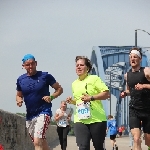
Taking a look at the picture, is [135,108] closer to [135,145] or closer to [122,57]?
[135,145]

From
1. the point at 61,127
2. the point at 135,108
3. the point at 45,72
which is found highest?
the point at 45,72

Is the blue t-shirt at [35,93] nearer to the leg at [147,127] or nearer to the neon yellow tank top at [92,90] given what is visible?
the neon yellow tank top at [92,90]

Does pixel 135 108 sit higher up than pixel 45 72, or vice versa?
pixel 45 72

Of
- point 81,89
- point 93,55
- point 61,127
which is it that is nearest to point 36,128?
point 81,89

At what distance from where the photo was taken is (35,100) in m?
8.32

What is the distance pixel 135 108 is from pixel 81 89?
3.38ft

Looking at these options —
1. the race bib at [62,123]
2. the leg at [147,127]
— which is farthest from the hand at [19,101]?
the race bib at [62,123]

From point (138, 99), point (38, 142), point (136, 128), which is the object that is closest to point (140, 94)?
point (138, 99)

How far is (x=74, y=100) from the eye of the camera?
8039 mm

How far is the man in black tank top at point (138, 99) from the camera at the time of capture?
27.2 feet

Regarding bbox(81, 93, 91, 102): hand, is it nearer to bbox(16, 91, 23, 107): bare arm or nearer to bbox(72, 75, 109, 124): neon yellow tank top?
bbox(72, 75, 109, 124): neon yellow tank top

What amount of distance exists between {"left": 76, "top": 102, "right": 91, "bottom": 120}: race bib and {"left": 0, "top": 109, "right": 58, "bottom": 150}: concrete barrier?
2173 millimetres

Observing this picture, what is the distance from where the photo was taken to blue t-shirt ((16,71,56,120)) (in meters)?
8.34

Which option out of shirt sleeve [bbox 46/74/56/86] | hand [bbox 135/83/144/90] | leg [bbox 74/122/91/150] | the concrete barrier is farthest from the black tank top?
the concrete barrier
